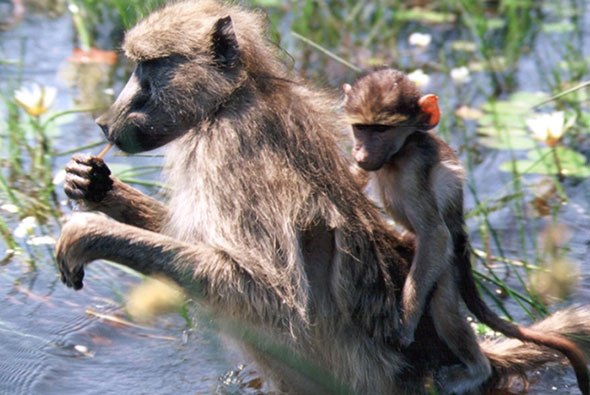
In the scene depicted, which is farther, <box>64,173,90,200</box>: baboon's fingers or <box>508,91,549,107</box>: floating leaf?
<box>508,91,549,107</box>: floating leaf

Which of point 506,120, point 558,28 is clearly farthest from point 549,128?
point 558,28

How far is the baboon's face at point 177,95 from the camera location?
424cm

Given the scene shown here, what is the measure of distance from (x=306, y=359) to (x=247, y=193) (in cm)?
72

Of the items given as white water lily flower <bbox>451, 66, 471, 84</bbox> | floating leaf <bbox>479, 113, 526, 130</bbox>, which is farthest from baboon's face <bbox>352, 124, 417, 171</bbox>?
white water lily flower <bbox>451, 66, 471, 84</bbox>

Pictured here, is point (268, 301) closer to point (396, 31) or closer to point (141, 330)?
point (141, 330)

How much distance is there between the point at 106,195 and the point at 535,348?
6.13 feet

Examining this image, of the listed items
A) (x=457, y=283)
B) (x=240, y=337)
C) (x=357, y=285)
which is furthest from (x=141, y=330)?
(x=457, y=283)

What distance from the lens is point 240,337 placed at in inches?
167

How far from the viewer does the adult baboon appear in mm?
4078

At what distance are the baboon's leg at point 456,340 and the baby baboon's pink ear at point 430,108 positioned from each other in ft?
1.84

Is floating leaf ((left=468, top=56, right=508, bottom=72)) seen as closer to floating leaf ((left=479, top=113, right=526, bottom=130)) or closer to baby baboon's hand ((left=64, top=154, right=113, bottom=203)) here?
floating leaf ((left=479, top=113, right=526, bottom=130))

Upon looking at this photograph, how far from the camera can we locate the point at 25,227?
17.3 ft

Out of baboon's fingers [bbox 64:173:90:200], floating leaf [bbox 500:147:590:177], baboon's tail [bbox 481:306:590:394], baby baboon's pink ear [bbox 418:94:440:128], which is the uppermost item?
Result: baby baboon's pink ear [bbox 418:94:440:128]

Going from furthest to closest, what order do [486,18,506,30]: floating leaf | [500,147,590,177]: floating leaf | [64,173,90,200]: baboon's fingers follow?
[486,18,506,30]: floating leaf, [500,147,590,177]: floating leaf, [64,173,90,200]: baboon's fingers
